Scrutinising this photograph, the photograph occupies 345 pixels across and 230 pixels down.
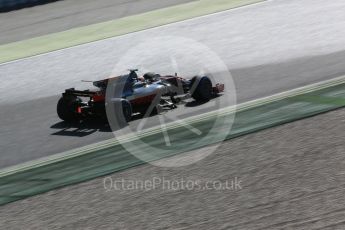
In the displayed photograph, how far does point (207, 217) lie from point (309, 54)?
7.57 m

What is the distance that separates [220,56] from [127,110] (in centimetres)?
438

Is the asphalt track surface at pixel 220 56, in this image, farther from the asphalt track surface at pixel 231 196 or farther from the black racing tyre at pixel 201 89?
the asphalt track surface at pixel 231 196

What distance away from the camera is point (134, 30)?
18.2 m

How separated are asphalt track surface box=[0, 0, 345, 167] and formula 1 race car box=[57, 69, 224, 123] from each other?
244 millimetres

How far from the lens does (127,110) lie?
1060 cm

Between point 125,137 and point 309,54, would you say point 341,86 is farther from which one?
point 125,137

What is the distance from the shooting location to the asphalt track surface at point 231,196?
21.5 feet

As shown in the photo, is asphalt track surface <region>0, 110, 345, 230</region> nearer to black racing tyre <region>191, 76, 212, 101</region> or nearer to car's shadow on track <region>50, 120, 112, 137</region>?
car's shadow on track <region>50, 120, 112, 137</region>

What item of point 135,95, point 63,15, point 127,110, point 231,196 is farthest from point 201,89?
point 63,15

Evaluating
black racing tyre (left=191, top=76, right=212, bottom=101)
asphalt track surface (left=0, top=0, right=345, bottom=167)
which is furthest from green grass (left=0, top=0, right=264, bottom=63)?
black racing tyre (left=191, top=76, right=212, bottom=101)

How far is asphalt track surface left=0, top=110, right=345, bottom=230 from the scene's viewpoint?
656 centimetres

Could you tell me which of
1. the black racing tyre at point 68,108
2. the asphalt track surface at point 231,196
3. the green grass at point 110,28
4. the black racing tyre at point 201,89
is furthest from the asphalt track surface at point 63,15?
the asphalt track surface at point 231,196

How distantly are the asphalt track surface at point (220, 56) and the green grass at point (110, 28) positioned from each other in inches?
28.9

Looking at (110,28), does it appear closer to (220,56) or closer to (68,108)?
(220,56)
